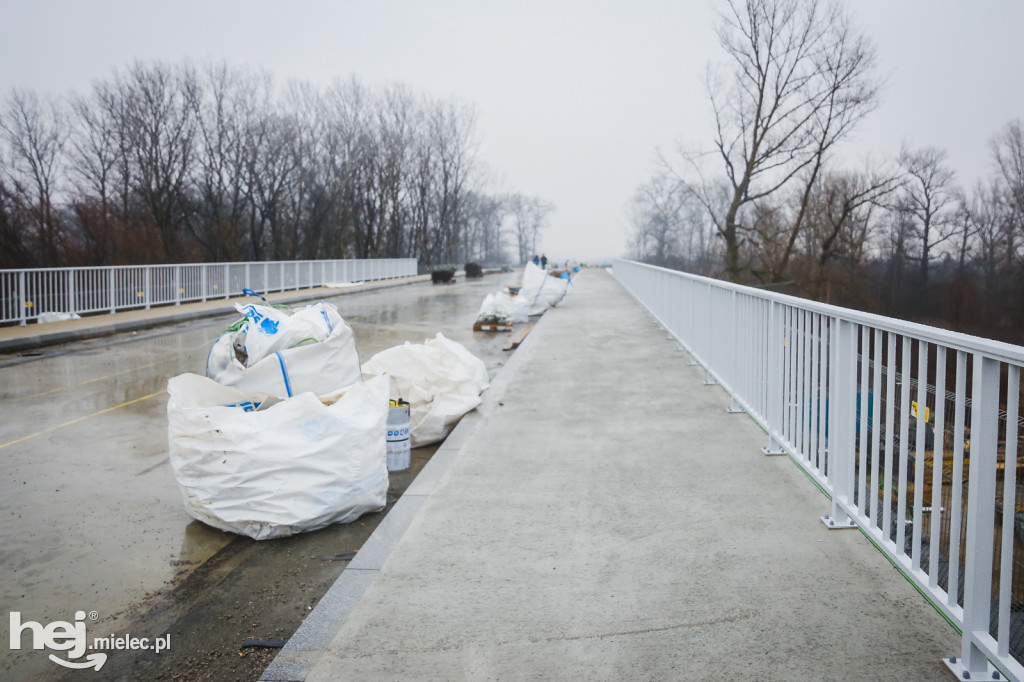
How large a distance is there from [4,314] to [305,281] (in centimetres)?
1594

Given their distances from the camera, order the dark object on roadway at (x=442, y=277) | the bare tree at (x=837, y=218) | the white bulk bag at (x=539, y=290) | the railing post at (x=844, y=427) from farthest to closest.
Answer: the dark object on roadway at (x=442, y=277) → the bare tree at (x=837, y=218) → the white bulk bag at (x=539, y=290) → the railing post at (x=844, y=427)

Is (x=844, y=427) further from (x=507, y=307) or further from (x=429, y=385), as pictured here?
(x=507, y=307)

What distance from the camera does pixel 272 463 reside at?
4.19 meters

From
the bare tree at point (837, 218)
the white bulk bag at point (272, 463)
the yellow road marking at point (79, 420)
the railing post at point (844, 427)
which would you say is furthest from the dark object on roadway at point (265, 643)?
the bare tree at point (837, 218)

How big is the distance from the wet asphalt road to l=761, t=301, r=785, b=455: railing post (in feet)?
8.81

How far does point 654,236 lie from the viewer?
8769 cm

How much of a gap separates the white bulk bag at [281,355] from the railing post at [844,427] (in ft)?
10.5

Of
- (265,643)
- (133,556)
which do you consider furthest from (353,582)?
(133,556)

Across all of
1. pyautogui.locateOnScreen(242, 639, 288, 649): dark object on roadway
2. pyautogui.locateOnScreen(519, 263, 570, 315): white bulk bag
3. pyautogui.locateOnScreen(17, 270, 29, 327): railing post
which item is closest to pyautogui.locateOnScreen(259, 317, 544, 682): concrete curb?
pyautogui.locateOnScreen(242, 639, 288, 649): dark object on roadway

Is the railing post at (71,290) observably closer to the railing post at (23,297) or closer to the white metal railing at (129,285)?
the white metal railing at (129,285)

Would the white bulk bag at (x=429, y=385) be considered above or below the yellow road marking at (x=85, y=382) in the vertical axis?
above

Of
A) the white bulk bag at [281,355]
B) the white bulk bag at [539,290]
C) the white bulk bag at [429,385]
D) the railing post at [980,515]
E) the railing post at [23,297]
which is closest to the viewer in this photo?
the railing post at [980,515]

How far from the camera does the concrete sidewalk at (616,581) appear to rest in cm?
266

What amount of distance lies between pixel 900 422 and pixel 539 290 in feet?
56.7
